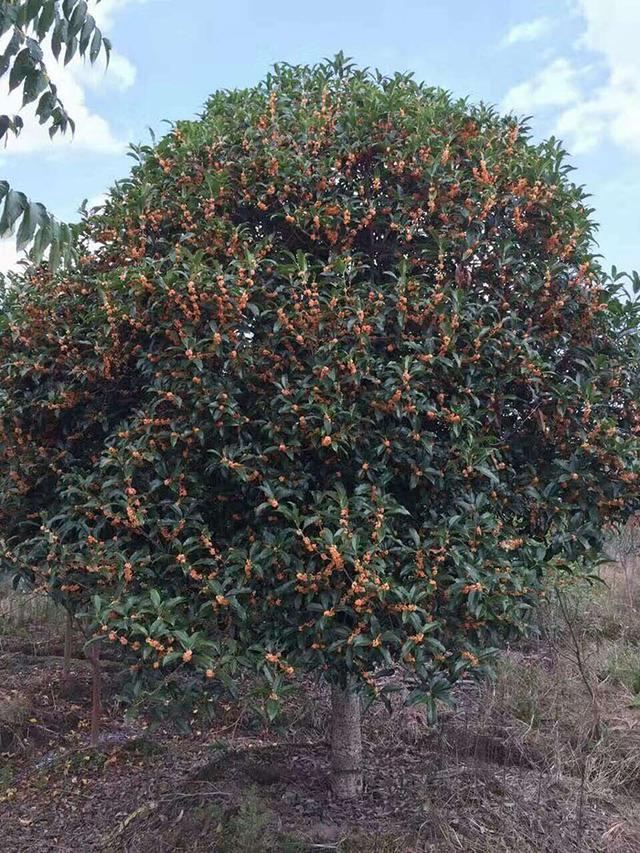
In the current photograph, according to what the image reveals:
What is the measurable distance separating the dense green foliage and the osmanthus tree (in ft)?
0.05

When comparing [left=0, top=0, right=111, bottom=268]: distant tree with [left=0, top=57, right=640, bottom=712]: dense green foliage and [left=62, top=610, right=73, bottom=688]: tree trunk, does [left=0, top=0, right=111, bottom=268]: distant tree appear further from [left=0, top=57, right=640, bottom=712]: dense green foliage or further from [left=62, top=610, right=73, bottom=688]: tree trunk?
[left=62, top=610, right=73, bottom=688]: tree trunk

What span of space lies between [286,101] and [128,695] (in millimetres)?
2931

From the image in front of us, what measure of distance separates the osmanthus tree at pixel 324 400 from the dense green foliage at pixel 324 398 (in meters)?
0.01

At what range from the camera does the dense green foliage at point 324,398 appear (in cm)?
313

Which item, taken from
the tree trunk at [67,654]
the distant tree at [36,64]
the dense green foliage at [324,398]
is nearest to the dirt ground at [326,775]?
the tree trunk at [67,654]

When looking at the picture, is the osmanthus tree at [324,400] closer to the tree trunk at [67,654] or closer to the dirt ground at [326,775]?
the dirt ground at [326,775]

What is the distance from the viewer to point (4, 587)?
8539mm

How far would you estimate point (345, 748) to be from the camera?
4.32 meters

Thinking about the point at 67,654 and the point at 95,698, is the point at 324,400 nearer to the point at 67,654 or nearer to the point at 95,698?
the point at 95,698

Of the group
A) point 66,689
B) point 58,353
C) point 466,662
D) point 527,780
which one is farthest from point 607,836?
point 66,689

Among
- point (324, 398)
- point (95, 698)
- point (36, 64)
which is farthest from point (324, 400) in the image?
point (95, 698)

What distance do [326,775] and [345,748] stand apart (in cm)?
37

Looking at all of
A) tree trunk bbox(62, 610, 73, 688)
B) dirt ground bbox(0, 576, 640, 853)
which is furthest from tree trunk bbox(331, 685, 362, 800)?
tree trunk bbox(62, 610, 73, 688)

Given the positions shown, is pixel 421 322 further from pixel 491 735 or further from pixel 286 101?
pixel 491 735
